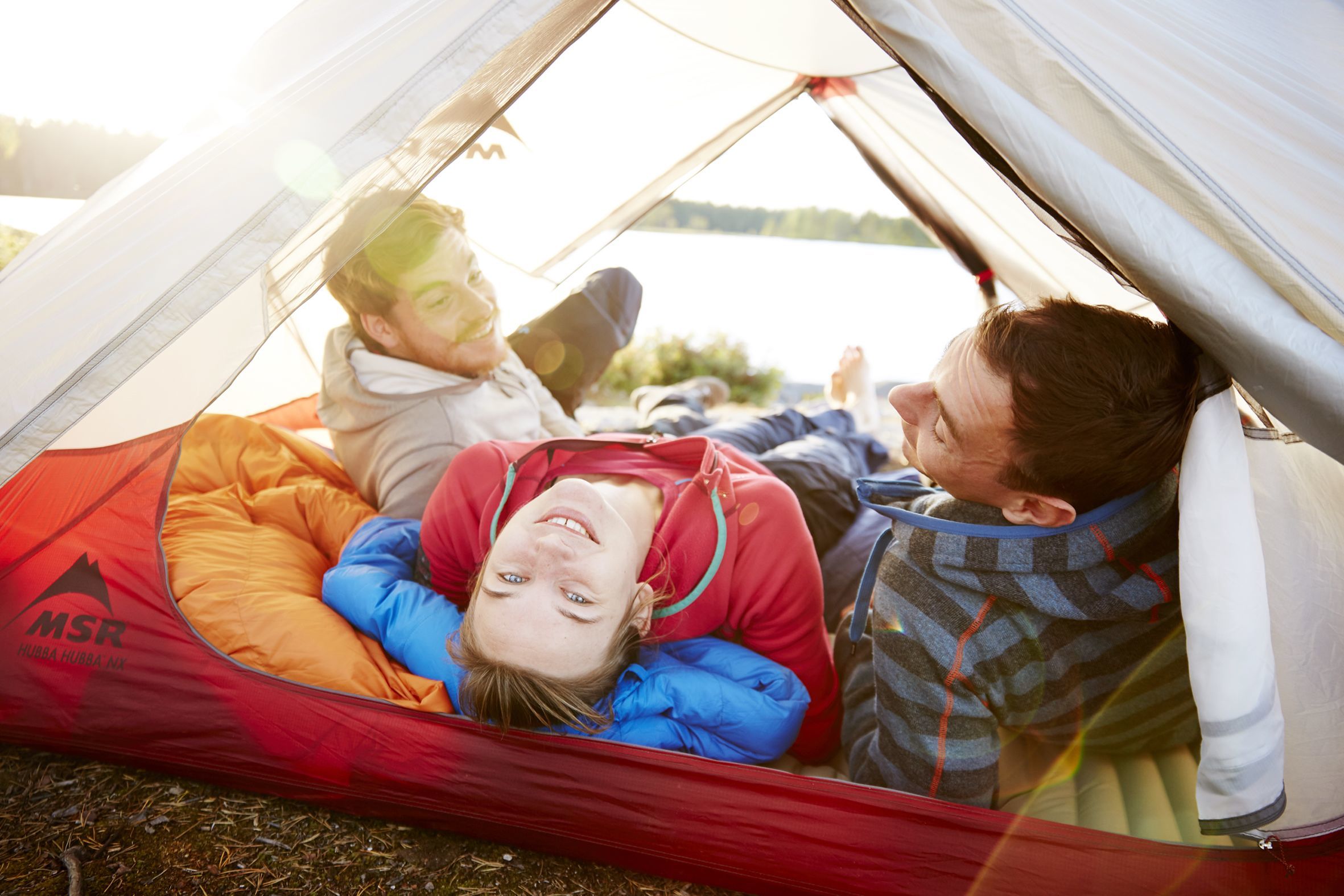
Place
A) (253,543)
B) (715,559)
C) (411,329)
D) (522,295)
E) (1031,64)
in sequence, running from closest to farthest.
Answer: (1031,64) → (715,559) → (253,543) → (411,329) → (522,295)

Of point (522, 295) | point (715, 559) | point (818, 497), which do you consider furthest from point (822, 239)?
point (715, 559)

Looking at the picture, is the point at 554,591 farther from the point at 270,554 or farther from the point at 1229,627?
the point at 1229,627

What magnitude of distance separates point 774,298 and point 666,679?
7.22 meters

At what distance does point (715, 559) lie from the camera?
68.6 inches

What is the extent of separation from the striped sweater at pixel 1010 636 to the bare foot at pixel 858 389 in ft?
Answer: 6.24

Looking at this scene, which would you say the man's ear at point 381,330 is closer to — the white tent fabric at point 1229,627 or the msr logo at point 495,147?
the msr logo at point 495,147

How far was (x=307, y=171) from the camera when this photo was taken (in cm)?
136

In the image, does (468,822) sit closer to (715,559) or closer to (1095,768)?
(715,559)

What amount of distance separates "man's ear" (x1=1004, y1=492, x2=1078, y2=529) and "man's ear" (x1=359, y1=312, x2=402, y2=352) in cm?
183

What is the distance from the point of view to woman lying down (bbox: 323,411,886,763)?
4.89 feet

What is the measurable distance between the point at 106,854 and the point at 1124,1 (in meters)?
2.35

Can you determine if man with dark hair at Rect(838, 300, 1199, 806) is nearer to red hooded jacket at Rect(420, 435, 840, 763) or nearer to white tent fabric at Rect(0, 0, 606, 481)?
red hooded jacket at Rect(420, 435, 840, 763)

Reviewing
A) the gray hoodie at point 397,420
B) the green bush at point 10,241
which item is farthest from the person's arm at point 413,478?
the green bush at point 10,241

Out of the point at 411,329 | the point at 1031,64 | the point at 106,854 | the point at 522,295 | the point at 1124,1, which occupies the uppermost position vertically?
the point at 1124,1
